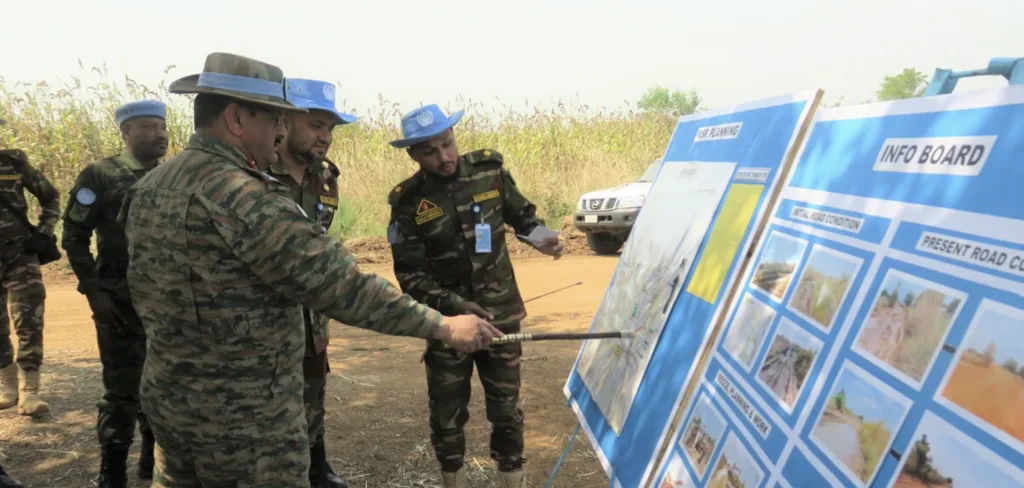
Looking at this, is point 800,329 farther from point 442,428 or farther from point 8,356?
point 8,356

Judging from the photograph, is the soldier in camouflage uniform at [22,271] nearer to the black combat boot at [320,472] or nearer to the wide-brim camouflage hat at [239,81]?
the black combat boot at [320,472]

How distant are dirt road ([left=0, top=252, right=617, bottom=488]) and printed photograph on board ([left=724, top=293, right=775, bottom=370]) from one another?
226 centimetres

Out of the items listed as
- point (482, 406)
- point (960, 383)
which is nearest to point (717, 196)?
point (960, 383)

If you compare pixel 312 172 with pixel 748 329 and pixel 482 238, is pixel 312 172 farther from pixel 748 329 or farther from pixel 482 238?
pixel 748 329

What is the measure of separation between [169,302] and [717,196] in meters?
1.73

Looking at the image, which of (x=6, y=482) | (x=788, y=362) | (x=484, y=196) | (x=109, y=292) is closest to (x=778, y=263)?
(x=788, y=362)

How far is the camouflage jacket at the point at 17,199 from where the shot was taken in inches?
184

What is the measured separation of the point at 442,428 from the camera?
3.54 m

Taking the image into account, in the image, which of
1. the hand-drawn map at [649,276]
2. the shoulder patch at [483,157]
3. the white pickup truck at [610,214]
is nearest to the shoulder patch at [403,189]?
the shoulder patch at [483,157]

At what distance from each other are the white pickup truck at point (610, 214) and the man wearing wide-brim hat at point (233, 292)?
28.5 feet

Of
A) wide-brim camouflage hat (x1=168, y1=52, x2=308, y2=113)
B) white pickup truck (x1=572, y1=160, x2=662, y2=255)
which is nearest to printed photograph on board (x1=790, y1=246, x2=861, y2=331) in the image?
wide-brim camouflage hat (x1=168, y1=52, x2=308, y2=113)

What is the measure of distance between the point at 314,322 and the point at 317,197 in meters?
0.64

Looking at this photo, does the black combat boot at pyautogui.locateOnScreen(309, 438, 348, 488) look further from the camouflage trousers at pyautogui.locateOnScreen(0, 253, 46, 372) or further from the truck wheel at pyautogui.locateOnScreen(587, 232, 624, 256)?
the truck wheel at pyautogui.locateOnScreen(587, 232, 624, 256)

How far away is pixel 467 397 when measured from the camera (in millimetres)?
3566
